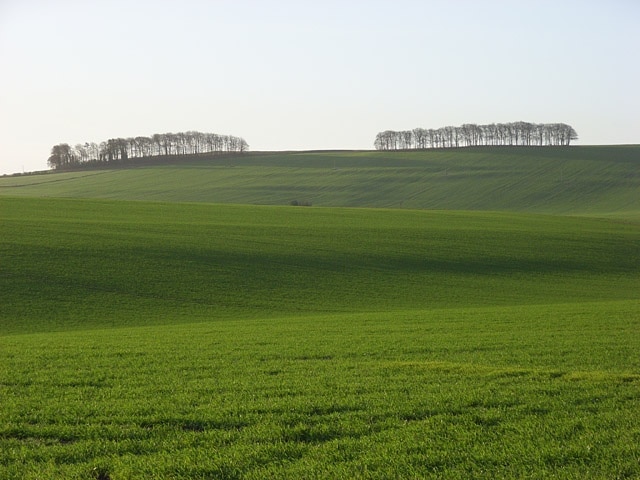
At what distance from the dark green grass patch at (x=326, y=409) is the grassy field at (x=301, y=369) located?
0.11 ft

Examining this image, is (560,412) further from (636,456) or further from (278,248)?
(278,248)

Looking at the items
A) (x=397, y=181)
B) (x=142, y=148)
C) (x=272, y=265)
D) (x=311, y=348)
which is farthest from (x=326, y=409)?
(x=142, y=148)

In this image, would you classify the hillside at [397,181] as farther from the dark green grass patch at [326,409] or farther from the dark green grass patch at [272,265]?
the dark green grass patch at [326,409]

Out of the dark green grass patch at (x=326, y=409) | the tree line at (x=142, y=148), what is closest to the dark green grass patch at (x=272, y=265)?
the dark green grass patch at (x=326, y=409)

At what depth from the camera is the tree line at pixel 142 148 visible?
464 ft

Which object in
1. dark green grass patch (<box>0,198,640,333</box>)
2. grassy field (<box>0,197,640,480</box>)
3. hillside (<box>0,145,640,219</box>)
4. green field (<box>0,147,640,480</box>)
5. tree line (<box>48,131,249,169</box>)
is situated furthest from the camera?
tree line (<box>48,131,249,169</box>)

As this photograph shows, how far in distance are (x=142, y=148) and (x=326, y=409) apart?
145768mm

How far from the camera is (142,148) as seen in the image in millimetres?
147500

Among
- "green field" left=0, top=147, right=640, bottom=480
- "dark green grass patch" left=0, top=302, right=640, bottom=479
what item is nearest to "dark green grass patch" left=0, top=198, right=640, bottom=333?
"green field" left=0, top=147, right=640, bottom=480

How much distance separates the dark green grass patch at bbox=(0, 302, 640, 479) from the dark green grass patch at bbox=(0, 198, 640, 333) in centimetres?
1380

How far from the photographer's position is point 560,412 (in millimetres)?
8594

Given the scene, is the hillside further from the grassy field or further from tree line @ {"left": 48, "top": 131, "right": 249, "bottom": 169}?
the grassy field

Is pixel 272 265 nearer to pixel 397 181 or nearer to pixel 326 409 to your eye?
pixel 326 409

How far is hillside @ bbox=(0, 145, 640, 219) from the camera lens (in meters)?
95.2
